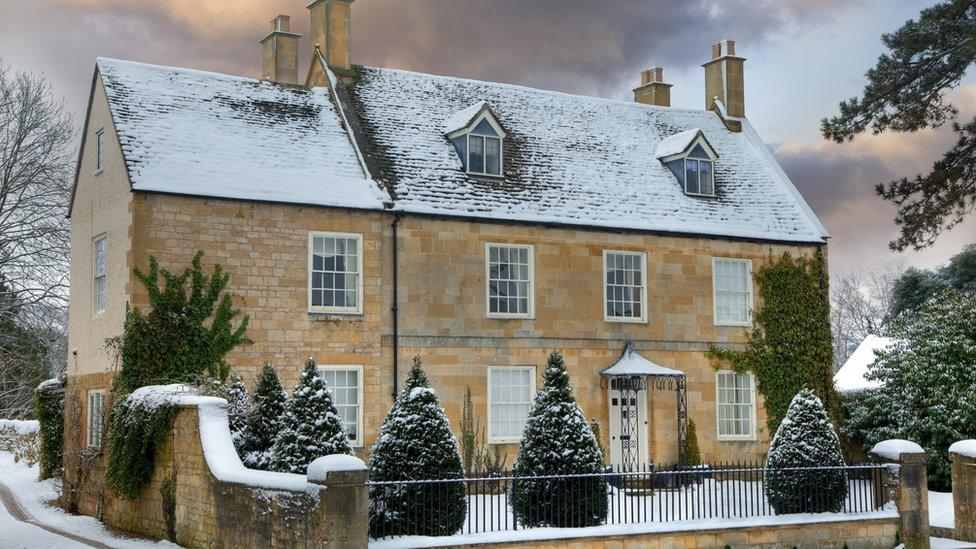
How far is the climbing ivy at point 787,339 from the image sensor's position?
2941 cm

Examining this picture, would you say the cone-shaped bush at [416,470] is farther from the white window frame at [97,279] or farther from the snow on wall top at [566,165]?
the white window frame at [97,279]

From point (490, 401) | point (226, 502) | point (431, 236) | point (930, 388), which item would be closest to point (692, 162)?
point (930, 388)

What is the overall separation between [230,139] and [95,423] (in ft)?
22.7

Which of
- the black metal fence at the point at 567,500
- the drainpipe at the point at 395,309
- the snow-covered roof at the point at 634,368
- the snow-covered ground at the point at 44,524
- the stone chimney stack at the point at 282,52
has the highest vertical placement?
the stone chimney stack at the point at 282,52

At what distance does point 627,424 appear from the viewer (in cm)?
2764

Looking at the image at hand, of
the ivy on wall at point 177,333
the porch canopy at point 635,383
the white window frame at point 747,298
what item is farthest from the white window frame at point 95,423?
the white window frame at point 747,298

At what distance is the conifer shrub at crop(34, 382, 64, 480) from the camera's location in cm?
2947

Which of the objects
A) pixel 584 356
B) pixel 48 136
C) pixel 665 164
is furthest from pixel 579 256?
pixel 48 136

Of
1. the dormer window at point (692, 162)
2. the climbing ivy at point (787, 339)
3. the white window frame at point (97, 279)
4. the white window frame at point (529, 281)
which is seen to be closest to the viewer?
the white window frame at point (97, 279)

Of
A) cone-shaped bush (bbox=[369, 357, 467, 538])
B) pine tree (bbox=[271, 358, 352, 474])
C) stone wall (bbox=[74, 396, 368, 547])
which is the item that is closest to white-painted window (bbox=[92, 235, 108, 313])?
stone wall (bbox=[74, 396, 368, 547])

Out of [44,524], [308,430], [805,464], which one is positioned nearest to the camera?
[308,430]

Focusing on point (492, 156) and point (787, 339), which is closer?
point (492, 156)

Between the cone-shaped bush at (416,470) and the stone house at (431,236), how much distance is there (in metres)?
6.79

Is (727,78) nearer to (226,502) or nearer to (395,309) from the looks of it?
(395,309)
